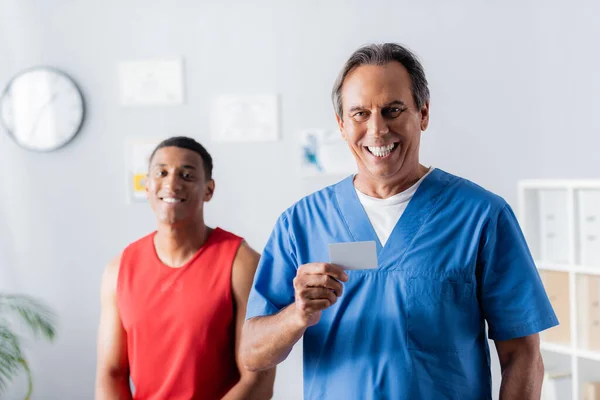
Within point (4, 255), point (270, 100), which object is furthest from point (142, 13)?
point (4, 255)

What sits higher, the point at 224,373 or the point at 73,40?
the point at 73,40

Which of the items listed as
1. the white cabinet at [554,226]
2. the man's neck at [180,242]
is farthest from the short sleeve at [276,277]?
the white cabinet at [554,226]

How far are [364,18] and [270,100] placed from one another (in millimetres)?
568

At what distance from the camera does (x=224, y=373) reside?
1.83 metres

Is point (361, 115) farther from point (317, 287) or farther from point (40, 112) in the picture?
point (40, 112)

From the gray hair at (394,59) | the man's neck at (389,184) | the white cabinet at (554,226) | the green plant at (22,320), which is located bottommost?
the green plant at (22,320)

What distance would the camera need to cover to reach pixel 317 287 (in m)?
1.27

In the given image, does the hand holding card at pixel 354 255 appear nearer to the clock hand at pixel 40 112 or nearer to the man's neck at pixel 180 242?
the man's neck at pixel 180 242

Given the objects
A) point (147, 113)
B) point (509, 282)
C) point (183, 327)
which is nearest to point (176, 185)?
point (183, 327)

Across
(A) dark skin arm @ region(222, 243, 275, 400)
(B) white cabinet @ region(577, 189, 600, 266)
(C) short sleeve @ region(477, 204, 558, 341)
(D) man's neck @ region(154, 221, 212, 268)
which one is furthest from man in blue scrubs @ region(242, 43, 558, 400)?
(B) white cabinet @ region(577, 189, 600, 266)

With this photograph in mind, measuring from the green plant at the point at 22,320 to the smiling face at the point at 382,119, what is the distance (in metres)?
1.96

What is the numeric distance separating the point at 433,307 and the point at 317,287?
23cm

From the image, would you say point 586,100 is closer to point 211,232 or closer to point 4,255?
point 211,232

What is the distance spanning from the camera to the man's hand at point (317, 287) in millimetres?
1268
